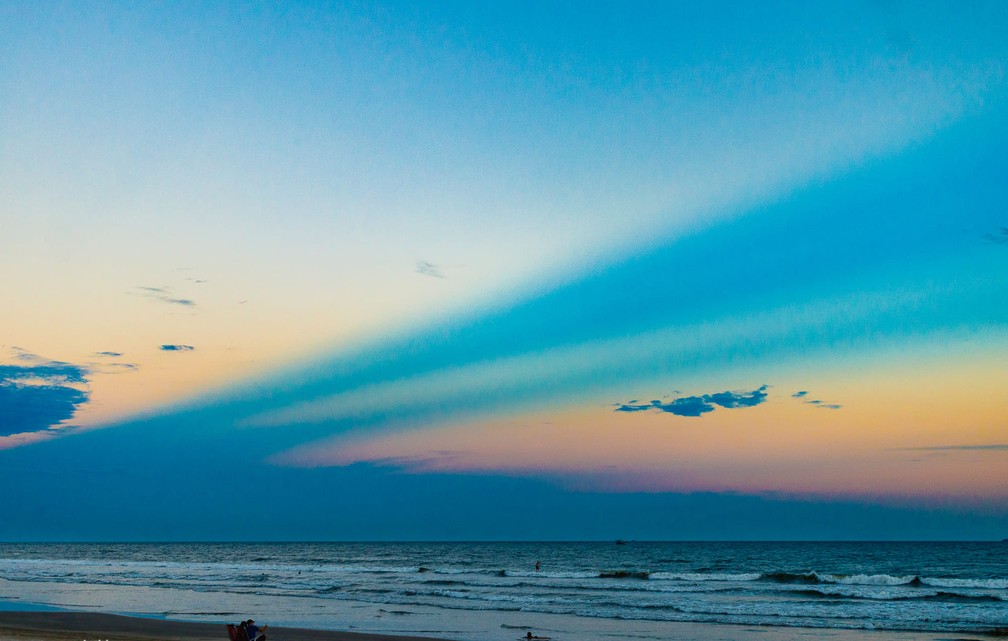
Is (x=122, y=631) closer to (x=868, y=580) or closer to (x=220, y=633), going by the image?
(x=220, y=633)

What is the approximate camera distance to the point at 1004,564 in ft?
266

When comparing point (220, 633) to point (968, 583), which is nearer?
point (220, 633)

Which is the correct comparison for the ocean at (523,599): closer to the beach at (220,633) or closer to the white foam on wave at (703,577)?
the white foam on wave at (703,577)

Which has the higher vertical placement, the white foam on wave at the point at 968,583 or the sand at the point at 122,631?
the sand at the point at 122,631

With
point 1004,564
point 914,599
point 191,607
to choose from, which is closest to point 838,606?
point 914,599

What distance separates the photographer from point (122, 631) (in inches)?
1085

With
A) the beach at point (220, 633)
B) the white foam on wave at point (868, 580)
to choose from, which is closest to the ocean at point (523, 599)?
the white foam on wave at point (868, 580)

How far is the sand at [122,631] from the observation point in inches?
998

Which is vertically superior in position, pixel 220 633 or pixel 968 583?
pixel 220 633

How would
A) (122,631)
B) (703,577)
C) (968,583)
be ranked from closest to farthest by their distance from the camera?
(122,631), (968,583), (703,577)

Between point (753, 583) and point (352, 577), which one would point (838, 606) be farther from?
point (352, 577)

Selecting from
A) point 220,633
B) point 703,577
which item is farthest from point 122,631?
point 703,577

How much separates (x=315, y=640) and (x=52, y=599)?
2428 centimetres

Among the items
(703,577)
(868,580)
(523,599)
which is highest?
(523,599)
